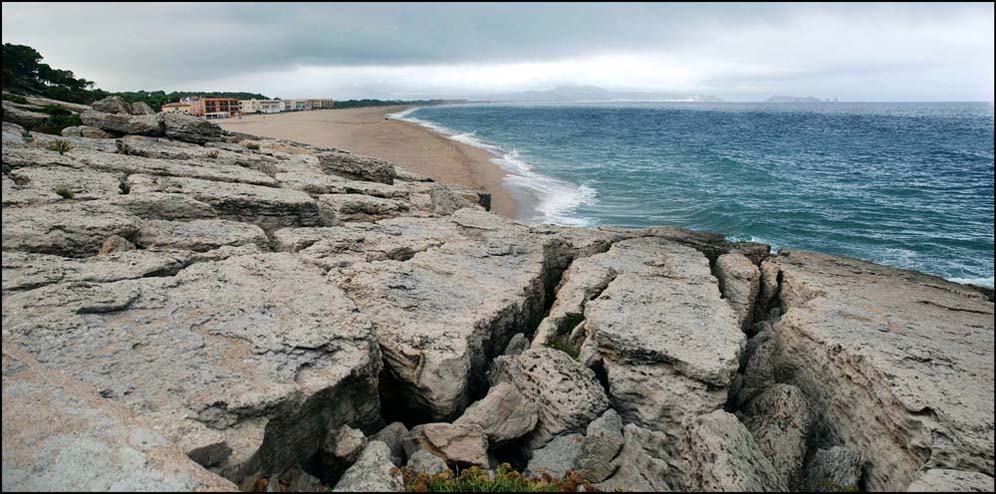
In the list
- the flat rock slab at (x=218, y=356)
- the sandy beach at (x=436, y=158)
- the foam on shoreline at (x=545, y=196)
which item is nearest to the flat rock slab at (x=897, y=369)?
the flat rock slab at (x=218, y=356)

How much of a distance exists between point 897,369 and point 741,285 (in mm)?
3120

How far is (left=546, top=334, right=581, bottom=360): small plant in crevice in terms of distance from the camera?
6.67 m

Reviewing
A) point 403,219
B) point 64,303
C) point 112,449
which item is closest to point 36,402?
point 112,449

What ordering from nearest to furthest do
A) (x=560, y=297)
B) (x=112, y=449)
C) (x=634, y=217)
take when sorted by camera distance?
1. (x=112, y=449)
2. (x=560, y=297)
3. (x=634, y=217)

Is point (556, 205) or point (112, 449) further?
point (556, 205)

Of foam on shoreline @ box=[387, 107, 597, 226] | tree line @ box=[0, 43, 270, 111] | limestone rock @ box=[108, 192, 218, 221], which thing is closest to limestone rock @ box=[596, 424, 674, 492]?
limestone rock @ box=[108, 192, 218, 221]

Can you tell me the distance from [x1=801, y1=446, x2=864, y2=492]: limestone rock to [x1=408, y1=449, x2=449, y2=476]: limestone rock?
137 inches

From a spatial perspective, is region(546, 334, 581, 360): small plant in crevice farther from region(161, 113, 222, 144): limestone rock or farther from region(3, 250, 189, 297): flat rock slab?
region(161, 113, 222, 144): limestone rock

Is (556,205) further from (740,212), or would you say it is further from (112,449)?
(112,449)

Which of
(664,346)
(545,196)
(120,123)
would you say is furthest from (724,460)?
(545,196)

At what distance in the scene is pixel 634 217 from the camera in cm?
2055

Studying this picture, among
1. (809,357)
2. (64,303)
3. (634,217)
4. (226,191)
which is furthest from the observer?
(634,217)

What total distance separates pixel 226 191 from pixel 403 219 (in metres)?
3.08

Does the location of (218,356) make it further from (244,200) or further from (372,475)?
(244,200)
